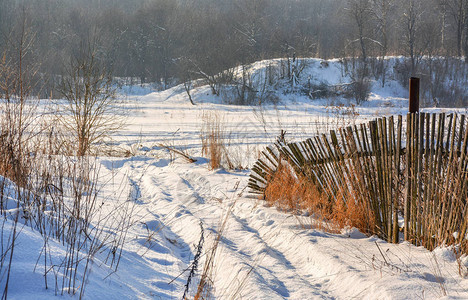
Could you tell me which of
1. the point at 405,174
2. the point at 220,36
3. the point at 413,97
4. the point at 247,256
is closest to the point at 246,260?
the point at 247,256

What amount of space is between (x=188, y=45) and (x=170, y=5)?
1307 cm

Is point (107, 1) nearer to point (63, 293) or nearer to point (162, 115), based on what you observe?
point (162, 115)

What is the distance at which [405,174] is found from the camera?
155 inches

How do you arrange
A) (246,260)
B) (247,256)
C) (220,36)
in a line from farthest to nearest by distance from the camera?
(220,36) < (247,256) < (246,260)

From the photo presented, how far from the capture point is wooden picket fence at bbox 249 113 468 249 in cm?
346

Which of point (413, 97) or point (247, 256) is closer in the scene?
point (247, 256)

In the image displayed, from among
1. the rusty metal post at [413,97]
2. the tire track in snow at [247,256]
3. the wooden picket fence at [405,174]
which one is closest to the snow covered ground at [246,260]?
the tire track in snow at [247,256]

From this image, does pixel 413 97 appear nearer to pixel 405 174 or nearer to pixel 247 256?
pixel 405 174

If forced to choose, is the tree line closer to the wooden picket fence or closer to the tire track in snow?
the tire track in snow

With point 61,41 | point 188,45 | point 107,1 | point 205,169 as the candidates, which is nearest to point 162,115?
point 205,169

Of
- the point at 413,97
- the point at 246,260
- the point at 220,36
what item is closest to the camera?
the point at 246,260

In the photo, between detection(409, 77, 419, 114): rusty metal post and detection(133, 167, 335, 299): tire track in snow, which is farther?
detection(409, 77, 419, 114): rusty metal post

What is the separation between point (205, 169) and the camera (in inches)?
333

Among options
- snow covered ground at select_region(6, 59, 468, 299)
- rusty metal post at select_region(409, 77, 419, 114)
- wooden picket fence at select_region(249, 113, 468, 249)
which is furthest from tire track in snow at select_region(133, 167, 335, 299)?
rusty metal post at select_region(409, 77, 419, 114)
